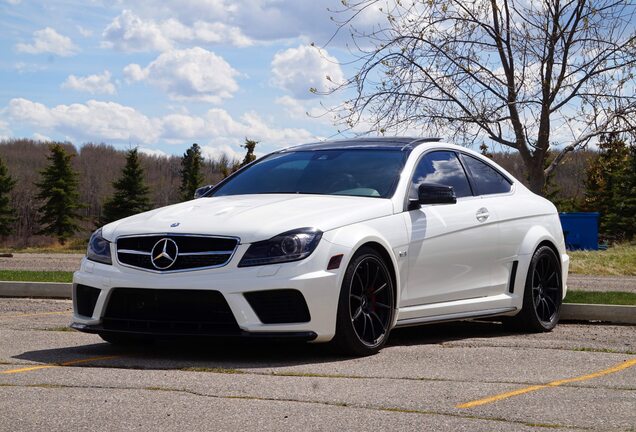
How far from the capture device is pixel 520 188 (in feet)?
31.1

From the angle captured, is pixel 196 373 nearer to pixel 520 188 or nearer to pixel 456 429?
pixel 456 429

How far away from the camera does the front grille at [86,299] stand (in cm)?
704

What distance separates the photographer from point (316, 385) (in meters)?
5.59

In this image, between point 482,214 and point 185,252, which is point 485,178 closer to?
point 482,214

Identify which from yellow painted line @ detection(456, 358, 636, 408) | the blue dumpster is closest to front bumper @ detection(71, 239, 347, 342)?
yellow painted line @ detection(456, 358, 636, 408)

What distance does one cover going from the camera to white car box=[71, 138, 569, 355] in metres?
6.53

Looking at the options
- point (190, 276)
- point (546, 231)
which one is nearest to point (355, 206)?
point (190, 276)

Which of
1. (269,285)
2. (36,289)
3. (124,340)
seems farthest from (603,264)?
(269,285)

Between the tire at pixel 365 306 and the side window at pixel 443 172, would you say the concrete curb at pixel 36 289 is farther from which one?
the tire at pixel 365 306

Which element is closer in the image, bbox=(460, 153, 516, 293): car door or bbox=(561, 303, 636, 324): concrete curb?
bbox=(460, 153, 516, 293): car door

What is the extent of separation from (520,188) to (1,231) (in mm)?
73647

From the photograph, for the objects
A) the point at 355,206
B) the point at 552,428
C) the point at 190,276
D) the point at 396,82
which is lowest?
the point at 552,428

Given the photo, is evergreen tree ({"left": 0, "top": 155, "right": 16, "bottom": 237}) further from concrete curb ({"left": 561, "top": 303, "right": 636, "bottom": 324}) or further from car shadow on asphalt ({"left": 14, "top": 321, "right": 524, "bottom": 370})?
car shadow on asphalt ({"left": 14, "top": 321, "right": 524, "bottom": 370})

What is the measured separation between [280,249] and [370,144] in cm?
216
